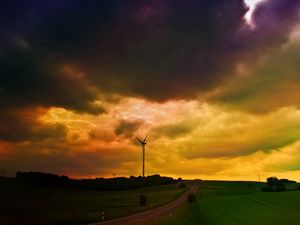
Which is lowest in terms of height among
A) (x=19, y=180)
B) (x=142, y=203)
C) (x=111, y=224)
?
(x=111, y=224)

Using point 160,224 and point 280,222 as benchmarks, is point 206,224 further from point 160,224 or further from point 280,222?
point 280,222

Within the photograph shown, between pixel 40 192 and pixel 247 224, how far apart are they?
129519 millimetres

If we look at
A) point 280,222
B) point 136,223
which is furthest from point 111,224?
point 280,222

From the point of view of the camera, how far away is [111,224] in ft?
172

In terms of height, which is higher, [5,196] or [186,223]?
[5,196]

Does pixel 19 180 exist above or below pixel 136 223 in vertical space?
above

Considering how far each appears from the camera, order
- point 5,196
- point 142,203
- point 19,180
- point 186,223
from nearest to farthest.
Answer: point 186,223, point 142,203, point 5,196, point 19,180

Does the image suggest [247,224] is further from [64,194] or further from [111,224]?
[64,194]

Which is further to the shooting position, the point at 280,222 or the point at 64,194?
the point at 64,194

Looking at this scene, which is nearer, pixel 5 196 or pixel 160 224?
pixel 160 224

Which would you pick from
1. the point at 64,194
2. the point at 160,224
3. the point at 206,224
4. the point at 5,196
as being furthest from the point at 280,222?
the point at 64,194

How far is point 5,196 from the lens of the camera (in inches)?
5994

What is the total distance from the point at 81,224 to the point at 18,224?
11.1 metres

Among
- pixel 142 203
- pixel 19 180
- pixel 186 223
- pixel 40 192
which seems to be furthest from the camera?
pixel 19 180
